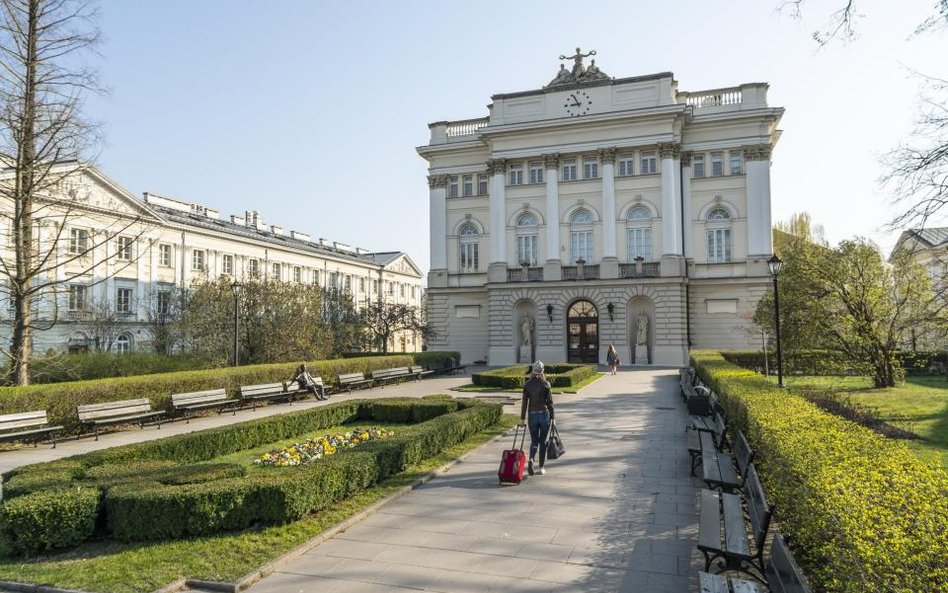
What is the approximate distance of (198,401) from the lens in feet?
54.2

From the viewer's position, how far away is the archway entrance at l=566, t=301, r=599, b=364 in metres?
39.5

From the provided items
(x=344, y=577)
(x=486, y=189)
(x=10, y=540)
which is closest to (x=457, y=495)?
(x=344, y=577)

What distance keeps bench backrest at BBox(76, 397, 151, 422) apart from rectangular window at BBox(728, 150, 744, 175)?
36521mm

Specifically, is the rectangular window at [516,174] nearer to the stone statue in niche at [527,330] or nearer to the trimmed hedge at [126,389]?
the stone statue in niche at [527,330]

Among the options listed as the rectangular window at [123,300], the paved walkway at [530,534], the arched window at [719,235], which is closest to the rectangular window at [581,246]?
the arched window at [719,235]

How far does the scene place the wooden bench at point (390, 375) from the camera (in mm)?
25513

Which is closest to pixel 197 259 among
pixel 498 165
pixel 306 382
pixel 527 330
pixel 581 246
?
pixel 498 165

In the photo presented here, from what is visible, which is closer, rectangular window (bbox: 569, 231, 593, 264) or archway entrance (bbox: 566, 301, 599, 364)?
archway entrance (bbox: 566, 301, 599, 364)

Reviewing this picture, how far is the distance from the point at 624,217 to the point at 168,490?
3626 centimetres

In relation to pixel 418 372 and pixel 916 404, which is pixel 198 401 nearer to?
pixel 418 372

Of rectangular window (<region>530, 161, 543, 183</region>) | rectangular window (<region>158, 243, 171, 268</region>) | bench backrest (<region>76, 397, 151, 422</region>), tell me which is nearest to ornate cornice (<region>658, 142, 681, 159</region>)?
Answer: rectangular window (<region>530, 161, 543, 183</region>)

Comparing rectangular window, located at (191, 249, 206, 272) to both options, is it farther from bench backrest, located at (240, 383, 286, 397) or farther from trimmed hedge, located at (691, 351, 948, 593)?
trimmed hedge, located at (691, 351, 948, 593)

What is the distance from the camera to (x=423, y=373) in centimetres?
2992

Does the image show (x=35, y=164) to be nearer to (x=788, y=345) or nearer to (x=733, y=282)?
(x=788, y=345)
